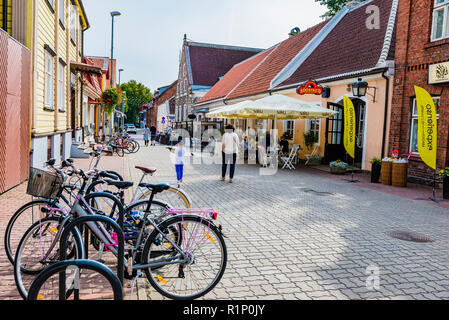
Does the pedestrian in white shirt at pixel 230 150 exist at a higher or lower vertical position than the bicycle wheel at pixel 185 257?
higher

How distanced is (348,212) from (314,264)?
3.37 metres

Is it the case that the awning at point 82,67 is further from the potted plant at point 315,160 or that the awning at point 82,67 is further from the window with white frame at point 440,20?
the window with white frame at point 440,20

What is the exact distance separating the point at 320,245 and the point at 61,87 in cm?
1218

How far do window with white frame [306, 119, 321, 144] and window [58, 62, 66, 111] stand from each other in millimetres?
10639

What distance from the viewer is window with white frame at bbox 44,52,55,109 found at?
12055 millimetres

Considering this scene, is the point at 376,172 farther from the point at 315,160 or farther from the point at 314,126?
the point at 314,126

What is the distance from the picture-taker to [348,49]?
17125 mm

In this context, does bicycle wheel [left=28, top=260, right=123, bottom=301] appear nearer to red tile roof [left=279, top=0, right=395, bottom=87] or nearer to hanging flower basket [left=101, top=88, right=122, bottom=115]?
red tile roof [left=279, top=0, right=395, bottom=87]

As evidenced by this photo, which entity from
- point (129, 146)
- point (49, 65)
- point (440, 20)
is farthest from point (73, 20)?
point (440, 20)

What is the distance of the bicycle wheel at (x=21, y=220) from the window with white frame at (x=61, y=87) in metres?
10.8

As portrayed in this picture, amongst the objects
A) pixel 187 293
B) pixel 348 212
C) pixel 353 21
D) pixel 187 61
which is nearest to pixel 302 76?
pixel 353 21

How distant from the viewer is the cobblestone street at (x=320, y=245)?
3963 mm

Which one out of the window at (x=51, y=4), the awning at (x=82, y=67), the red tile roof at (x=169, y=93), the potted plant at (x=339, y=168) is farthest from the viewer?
the red tile roof at (x=169, y=93)

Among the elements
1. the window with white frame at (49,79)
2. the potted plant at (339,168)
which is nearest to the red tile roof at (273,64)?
the potted plant at (339,168)
